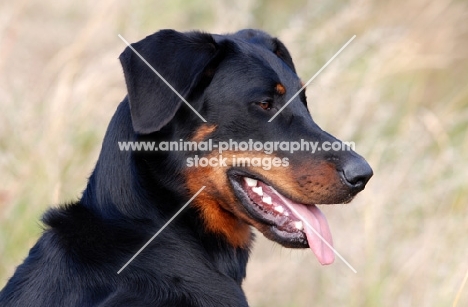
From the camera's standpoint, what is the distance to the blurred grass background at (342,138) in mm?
4707

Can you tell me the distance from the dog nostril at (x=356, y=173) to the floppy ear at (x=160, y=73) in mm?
727

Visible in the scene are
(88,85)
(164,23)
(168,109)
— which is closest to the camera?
(168,109)

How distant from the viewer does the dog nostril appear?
310 centimetres

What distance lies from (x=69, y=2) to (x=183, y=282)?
20.8ft

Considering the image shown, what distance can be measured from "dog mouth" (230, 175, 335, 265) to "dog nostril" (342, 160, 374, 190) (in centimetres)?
27

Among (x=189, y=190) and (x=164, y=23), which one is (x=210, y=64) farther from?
(x=164, y=23)

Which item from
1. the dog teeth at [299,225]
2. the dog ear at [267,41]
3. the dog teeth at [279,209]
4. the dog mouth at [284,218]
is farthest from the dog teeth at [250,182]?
the dog ear at [267,41]

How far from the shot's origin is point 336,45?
18.4ft

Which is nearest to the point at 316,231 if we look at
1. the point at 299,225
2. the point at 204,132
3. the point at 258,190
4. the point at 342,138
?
the point at 299,225

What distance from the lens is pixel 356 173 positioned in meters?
3.10

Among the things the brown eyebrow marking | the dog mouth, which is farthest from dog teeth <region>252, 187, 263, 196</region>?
the brown eyebrow marking

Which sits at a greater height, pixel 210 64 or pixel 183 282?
pixel 210 64

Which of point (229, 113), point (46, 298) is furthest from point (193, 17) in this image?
point (46, 298)

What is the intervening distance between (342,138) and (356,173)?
7.52 feet
